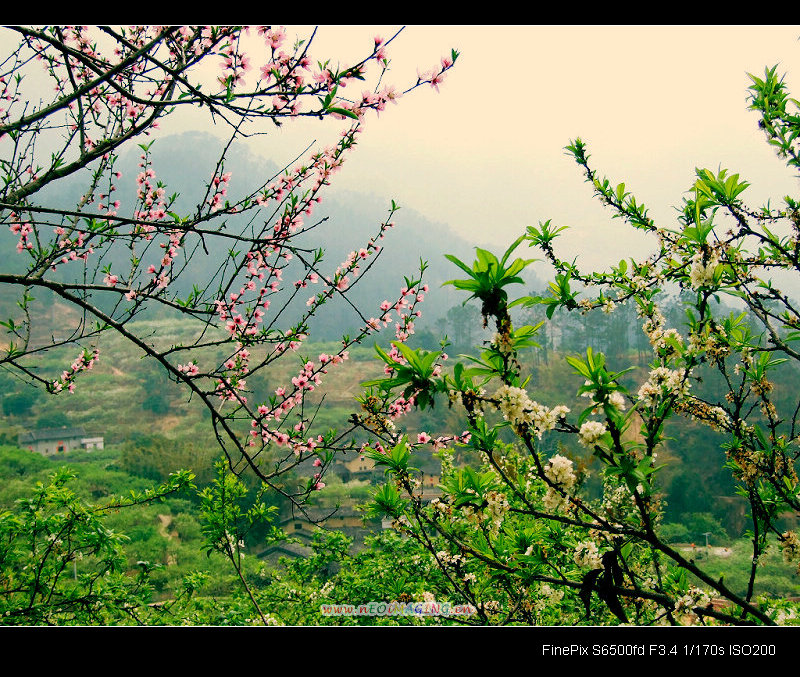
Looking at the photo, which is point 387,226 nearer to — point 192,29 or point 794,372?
point 192,29

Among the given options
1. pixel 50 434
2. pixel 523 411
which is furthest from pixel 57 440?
pixel 523 411

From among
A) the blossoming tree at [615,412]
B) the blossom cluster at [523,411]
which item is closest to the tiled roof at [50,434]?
the blossoming tree at [615,412]

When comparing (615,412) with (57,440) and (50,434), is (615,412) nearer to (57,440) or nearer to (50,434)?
(57,440)

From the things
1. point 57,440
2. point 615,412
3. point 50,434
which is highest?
point 615,412

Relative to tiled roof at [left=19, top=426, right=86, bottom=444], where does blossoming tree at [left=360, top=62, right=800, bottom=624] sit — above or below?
above

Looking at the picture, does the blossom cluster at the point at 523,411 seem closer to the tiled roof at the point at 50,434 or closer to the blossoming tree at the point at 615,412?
the blossoming tree at the point at 615,412

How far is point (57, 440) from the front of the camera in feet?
96.9

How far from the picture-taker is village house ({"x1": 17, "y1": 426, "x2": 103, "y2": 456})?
28.6 meters

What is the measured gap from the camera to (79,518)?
277 centimetres

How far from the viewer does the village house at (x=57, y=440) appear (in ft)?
94.0

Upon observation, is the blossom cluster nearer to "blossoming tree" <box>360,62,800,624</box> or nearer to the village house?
"blossoming tree" <box>360,62,800,624</box>

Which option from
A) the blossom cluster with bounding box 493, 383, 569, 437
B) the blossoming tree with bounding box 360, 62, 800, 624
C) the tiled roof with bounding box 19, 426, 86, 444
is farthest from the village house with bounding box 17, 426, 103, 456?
the blossom cluster with bounding box 493, 383, 569, 437
